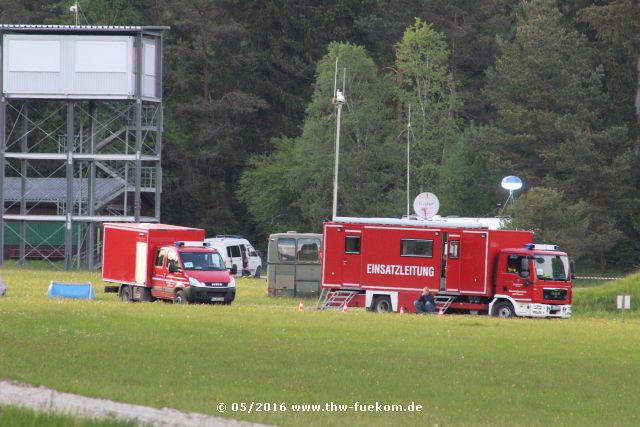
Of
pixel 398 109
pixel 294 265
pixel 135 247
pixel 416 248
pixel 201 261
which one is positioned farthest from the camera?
pixel 398 109

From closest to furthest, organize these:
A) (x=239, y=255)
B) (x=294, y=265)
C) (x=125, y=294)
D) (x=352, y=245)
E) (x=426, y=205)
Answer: (x=352, y=245) → (x=125, y=294) → (x=426, y=205) → (x=294, y=265) → (x=239, y=255)

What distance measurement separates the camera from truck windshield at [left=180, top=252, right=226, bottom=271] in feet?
145

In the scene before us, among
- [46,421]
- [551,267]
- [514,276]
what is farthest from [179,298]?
[46,421]

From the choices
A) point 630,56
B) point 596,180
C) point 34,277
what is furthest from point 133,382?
point 630,56

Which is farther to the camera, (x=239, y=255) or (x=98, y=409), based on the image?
(x=239, y=255)

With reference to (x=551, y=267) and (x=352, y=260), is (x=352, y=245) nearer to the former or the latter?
(x=352, y=260)

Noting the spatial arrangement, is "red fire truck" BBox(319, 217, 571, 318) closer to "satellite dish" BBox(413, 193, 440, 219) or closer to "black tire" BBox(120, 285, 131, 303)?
"black tire" BBox(120, 285, 131, 303)

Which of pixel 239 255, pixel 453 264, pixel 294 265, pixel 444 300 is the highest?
pixel 453 264

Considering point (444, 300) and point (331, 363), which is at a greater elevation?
point (331, 363)

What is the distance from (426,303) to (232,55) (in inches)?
2258

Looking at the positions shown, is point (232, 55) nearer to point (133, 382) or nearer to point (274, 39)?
point (274, 39)

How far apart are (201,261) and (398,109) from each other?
168 ft

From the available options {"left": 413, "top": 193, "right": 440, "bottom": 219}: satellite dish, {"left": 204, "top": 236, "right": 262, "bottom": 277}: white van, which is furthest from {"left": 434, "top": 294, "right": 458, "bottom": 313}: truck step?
{"left": 204, "top": 236, "right": 262, "bottom": 277}: white van

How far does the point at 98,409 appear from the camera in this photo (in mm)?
18781
